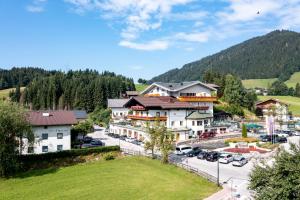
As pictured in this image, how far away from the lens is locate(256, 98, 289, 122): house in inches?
4005

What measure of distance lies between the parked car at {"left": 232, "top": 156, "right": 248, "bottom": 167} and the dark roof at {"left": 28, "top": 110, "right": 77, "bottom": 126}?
87.3ft

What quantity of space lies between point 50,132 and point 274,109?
2848 inches

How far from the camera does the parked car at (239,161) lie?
48.8m

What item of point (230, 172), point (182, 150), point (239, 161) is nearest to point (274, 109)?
point (182, 150)

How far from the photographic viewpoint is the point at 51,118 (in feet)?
184

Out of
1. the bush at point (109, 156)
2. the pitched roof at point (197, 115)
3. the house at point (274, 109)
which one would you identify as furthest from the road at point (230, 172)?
the house at point (274, 109)

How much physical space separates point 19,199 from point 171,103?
4674cm

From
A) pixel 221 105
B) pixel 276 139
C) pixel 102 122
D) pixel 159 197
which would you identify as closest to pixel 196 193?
pixel 159 197

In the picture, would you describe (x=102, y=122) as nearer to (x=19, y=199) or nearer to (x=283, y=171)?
(x=19, y=199)

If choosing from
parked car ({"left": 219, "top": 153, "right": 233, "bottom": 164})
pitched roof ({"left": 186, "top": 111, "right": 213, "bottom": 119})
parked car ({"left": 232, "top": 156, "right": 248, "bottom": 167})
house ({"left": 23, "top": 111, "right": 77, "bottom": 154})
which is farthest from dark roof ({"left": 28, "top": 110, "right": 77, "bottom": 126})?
pitched roof ({"left": 186, "top": 111, "right": 213, "bottom": 119})

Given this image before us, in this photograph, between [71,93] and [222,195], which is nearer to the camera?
[222,195]

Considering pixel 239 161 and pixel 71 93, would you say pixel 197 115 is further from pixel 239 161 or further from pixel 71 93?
pixel 71 93

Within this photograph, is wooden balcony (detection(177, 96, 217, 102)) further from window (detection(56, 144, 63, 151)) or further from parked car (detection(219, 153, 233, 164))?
window (detection(56, 144, 63, 151))

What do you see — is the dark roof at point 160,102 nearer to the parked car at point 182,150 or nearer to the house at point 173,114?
the house at point 173,114
